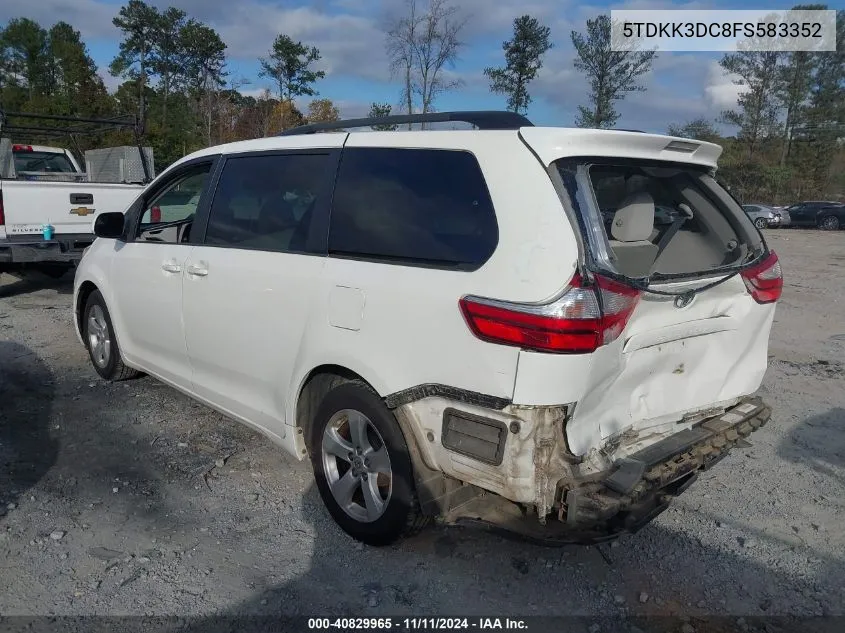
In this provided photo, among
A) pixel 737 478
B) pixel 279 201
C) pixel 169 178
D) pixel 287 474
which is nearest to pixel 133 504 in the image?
pixel 287 474

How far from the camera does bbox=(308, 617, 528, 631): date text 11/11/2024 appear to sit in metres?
2.70

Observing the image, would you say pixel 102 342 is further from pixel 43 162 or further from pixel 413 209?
pixel 43 162

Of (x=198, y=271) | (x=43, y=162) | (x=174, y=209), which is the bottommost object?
(x=198, y=271)

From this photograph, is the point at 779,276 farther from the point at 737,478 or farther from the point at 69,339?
the point at 69,339

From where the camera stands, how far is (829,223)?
96.4 ft

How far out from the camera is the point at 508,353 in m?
2.46

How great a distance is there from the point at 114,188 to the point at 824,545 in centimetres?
863

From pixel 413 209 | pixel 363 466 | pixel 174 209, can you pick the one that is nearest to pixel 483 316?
pixel 413 209

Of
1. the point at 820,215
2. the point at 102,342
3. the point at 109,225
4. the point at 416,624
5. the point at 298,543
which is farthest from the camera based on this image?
the point at 820,215

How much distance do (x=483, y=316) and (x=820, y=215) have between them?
108ft

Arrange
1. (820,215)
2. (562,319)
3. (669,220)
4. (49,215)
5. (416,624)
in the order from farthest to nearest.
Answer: (820,215) < (49,215) < (669,220) < (416,624) < (562,319)

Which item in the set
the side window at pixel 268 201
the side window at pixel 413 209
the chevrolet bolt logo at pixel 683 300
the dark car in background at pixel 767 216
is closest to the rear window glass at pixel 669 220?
the chevrolet bolt logo at pixel 683 300

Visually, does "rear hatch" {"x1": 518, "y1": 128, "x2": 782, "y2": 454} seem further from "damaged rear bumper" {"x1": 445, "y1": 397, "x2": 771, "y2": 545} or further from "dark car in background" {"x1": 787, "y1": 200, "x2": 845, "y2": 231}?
"dark car in background" {"x1": 787, "y1": 200, "x2": 845, "y2": 231}

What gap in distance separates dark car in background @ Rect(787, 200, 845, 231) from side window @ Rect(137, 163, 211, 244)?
3145 centimetres
